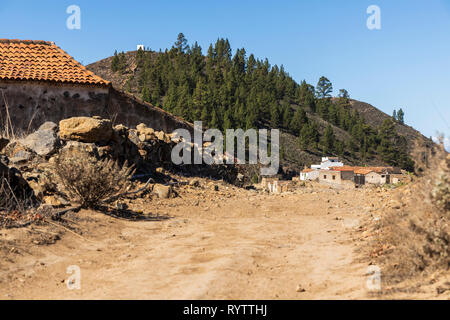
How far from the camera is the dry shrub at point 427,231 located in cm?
417

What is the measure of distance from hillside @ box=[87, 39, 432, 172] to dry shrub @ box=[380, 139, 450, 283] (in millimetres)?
54984

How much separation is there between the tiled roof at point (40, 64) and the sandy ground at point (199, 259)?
22.0 ft

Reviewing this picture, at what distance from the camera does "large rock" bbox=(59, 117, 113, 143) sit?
11.2 metres

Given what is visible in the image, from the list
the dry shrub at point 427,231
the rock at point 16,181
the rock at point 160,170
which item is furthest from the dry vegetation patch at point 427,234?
the rock at point 160,170

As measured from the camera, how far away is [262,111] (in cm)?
8525

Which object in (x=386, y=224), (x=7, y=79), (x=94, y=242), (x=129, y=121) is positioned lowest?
(x=94, y=242)

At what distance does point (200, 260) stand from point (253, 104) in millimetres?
74566

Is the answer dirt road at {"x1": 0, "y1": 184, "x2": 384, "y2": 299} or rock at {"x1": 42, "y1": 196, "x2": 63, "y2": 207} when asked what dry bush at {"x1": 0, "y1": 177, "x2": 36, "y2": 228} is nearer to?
rock at {"x1": 42, "y1": 196, "x2": 63, "y2": 207}

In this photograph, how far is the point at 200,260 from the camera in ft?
18.6

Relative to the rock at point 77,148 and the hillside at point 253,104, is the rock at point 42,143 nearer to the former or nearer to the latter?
the rock at point 77,148

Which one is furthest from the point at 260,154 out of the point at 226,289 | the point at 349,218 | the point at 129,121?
the point at 226,289

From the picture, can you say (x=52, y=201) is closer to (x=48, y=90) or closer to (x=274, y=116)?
(x=48, y=90)
